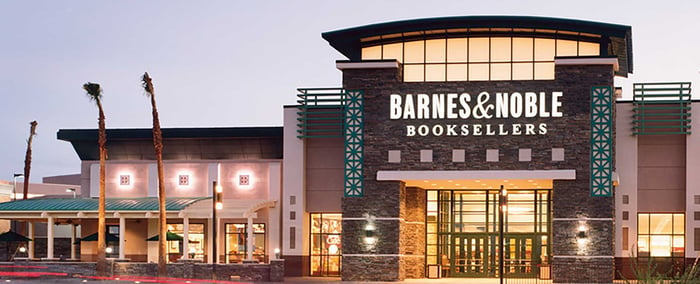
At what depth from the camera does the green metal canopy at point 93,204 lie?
51.0 m

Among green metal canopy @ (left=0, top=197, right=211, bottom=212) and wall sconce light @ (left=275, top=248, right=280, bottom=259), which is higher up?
green metal canopy @ (left=0, top=197, right=211, bottom=212)

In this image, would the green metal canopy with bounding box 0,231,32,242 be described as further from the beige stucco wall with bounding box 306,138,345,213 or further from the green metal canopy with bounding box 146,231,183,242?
the beige stucco wall with bounding box 306,138,345,213

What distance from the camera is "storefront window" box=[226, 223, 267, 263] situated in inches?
2095

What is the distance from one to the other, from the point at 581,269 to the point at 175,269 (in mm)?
18569

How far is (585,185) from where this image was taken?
45.5 metres

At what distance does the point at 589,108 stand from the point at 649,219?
7.13 m

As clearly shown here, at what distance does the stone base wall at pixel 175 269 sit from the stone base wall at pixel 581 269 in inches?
480

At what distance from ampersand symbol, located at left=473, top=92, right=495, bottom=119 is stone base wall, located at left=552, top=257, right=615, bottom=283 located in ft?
23.2

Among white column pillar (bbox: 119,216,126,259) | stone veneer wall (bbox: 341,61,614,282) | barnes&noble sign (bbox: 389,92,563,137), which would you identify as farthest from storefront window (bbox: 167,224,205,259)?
barnes&noble sign (bbox: 389,92,563,137)

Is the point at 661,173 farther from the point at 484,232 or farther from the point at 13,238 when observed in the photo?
the point at 13,238

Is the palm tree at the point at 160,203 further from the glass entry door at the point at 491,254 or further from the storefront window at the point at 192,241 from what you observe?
the glass entry door at the point at 491,254

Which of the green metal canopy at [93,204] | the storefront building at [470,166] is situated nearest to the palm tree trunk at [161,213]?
the storefront building at [470,166]

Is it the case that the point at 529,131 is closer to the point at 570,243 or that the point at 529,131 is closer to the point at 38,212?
the point at 570,243

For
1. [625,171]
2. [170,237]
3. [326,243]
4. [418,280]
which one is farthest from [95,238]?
[625,171]
